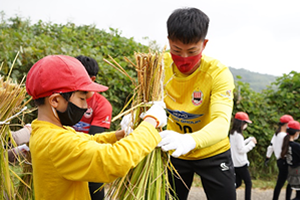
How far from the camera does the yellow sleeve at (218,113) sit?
1.97 metres

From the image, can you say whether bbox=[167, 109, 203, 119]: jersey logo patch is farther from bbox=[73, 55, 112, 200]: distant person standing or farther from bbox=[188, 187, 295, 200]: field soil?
bbox=[188, 187, 295, 200]: field soil

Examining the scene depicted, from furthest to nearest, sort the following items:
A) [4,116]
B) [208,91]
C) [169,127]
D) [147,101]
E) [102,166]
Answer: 1. [169,127]
2. [208,91]
3. [4,116]
4. [147,101]
5. [102,166]

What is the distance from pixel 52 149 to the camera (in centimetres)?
145

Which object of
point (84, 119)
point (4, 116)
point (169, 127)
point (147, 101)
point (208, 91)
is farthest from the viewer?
point (84, 119)

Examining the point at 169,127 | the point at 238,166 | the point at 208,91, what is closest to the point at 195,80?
the point at 208,91

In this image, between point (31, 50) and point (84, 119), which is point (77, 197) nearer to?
point (84, 119)

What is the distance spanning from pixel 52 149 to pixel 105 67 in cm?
403

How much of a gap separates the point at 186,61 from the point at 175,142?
798 mm

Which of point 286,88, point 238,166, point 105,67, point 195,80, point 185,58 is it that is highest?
point 185,58

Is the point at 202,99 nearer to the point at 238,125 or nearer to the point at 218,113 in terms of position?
the point at 218,113

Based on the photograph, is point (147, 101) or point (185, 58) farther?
point (185, 58)

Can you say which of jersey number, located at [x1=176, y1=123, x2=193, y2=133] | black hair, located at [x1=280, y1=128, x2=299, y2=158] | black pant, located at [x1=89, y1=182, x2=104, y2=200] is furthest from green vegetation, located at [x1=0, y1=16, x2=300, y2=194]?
jersey number, located at [x1=176, y1=123, x2=193, y2=133]

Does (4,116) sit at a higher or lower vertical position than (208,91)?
lower

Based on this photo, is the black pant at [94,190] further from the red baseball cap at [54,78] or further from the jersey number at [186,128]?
the red baseball cap at [54,78]
